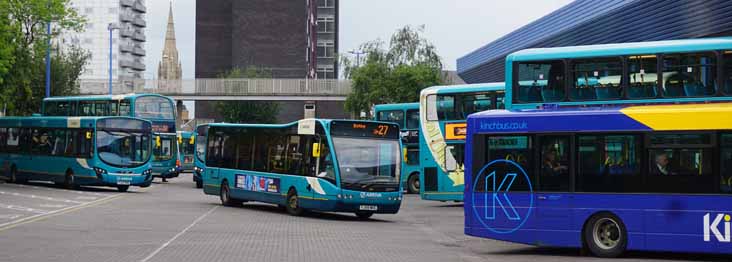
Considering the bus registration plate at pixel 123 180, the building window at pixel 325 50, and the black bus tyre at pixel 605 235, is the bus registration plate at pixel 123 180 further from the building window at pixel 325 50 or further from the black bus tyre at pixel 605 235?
the building window at pixel 325 50

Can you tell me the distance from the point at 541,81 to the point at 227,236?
6493mm

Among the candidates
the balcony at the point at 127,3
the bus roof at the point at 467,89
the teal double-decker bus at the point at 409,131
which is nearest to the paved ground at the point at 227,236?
the bus roof at the point at 467,89

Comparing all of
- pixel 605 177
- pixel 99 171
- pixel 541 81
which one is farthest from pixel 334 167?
pixel 99 171

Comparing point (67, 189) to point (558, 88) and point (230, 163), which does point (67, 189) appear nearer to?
point (230, 163)

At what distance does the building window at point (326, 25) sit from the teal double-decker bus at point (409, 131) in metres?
89.0

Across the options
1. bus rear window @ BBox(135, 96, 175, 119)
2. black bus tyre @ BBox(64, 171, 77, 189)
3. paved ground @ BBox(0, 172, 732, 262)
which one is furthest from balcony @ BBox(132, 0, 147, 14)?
paved ground @ BBox(0, 172, 732, 262)

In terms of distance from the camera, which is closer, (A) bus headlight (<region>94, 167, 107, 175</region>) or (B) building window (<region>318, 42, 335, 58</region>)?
(A) bus headlight (<region>94, 167, 107, 175</region>)

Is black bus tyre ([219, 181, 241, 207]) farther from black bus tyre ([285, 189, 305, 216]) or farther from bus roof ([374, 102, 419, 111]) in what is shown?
bus roof ([374, 102, 419, 111])

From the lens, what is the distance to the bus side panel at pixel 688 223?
17203 mm

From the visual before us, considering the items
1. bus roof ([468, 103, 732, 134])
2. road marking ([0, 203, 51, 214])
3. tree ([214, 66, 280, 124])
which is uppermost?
tree ([214, 66, 280, 124])

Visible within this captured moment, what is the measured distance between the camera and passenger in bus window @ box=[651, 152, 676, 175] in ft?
58.9

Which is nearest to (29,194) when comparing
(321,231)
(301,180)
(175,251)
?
(301,180)

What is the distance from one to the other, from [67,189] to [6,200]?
362 inches

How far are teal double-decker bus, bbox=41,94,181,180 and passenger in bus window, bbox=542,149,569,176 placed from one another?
3321 cm
